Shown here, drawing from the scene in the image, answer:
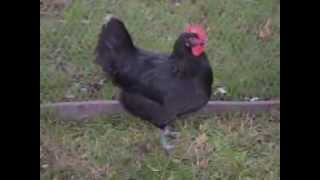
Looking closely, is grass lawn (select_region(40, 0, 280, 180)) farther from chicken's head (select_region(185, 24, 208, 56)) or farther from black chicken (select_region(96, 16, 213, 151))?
chicken's head (select_region(185, 24, 208, 56))

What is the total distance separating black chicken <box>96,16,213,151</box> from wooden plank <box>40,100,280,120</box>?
24 centimetres

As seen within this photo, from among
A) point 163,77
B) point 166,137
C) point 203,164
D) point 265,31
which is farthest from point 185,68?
point 265,31

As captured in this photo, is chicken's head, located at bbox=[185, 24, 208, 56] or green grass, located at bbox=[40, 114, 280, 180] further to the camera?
chicken's head, located at bbox=[185, 24, 208, 56]

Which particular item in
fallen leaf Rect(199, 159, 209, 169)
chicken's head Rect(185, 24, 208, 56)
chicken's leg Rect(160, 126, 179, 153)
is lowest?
fallen leaf Rect(199, 159, 209, 169)

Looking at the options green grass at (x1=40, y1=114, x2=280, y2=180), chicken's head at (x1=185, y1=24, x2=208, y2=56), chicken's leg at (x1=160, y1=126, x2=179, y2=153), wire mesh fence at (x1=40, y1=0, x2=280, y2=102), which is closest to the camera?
green grass at (x1=40, y1=114, x2=280, y2=180)

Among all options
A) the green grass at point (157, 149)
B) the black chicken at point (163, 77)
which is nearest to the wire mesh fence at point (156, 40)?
the green grass at point (157, 149)

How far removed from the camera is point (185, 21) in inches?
276

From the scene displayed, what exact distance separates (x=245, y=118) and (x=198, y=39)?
2.83 ft

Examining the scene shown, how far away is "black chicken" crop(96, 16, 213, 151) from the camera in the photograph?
5379 mm

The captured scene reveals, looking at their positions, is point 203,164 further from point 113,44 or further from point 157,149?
point 113,44

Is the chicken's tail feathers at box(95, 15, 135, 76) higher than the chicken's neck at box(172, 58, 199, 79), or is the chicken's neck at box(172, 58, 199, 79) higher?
the chicken's tail feathers at box(95, 15, 135, 76)

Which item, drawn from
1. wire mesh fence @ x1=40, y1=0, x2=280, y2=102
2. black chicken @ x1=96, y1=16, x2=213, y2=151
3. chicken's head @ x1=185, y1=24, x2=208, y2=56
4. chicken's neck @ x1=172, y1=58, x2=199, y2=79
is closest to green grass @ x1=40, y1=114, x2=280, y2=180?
black chicken @ x1=96, y1=16, x2=213, y2=151

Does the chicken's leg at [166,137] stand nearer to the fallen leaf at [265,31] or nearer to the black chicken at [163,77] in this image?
the black chicken at [163,77]

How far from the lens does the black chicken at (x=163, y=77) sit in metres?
5.38
